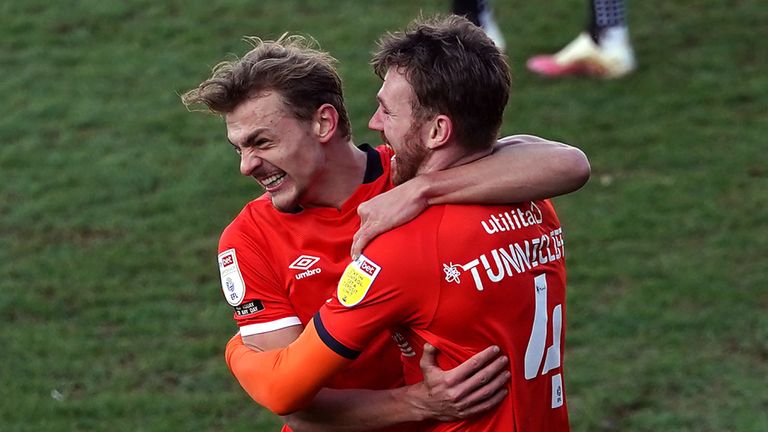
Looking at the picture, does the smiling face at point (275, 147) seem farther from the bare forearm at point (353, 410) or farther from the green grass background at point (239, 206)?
the green grass background at point (239, 206)

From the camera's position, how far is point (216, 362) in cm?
639

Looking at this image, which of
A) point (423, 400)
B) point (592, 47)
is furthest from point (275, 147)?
point (592, 47)

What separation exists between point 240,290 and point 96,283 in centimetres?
402

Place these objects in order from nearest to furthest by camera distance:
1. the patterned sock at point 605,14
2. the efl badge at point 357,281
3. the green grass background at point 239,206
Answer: the efl badge at point 357,281
the green grass background at point 239,206
the patterned sock at point 605,14

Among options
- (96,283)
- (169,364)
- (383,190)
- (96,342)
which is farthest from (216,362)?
(383,190)

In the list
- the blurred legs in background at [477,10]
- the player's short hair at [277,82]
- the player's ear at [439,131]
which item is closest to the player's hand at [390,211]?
the player's ear at [439,131]

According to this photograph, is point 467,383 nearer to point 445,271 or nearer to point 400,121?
point 445,271

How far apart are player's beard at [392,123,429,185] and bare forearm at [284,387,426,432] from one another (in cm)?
58

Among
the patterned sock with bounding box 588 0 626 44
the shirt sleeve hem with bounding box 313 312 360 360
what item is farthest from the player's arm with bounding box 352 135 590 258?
the patterned sock with bounding box 588 0 626 44

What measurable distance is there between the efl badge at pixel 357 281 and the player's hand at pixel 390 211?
48mm

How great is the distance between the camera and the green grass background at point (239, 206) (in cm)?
606

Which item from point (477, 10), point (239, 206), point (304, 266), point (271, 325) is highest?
point (304, 266)

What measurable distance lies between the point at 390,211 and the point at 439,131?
239mm

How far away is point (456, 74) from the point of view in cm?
301
